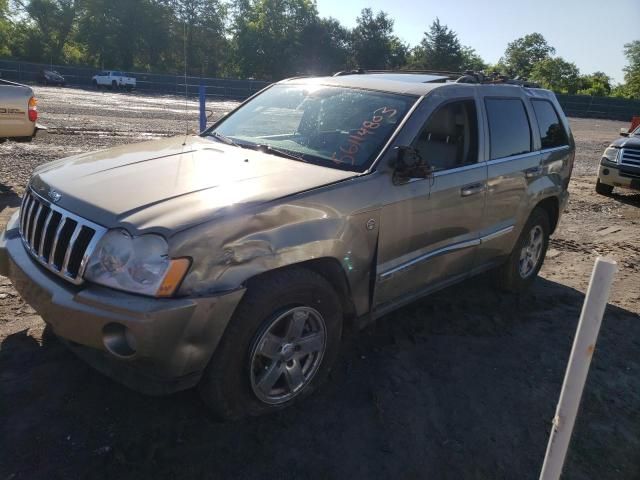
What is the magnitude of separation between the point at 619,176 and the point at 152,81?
36.9 m

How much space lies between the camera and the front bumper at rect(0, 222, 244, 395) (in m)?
2.27

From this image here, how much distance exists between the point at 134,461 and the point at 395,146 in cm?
228

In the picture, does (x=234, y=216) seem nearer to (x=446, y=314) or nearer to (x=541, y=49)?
(x=446, y=314)

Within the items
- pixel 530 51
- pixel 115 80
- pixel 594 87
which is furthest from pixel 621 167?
pixel 530 51

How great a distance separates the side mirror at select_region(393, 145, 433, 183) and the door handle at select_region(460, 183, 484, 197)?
2.01ft

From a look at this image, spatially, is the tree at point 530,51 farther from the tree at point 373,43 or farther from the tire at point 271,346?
the tire at point 271,346

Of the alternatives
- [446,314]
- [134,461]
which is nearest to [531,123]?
[446,314]

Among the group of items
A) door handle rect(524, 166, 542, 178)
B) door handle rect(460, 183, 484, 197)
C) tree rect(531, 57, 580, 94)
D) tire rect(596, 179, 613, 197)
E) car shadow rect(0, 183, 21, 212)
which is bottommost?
car shadow rect(0, 183, 21, 212)

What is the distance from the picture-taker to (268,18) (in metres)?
68.4

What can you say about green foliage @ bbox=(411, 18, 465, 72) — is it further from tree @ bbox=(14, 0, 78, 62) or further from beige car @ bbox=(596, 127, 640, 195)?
beige car @ bbox=(596, 127, 640, 195)

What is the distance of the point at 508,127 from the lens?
4375 millimetres

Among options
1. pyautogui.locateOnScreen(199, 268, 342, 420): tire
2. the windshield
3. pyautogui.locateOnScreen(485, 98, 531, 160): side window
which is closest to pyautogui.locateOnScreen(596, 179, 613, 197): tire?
pyautogui.locateOnScreen(485, 98, 531, 160): side window

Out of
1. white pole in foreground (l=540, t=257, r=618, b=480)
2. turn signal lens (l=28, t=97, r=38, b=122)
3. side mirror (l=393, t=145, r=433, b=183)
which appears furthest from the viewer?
turn signal lens (l=28, t=97, r=38, b=122)

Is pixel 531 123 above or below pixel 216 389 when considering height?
above
